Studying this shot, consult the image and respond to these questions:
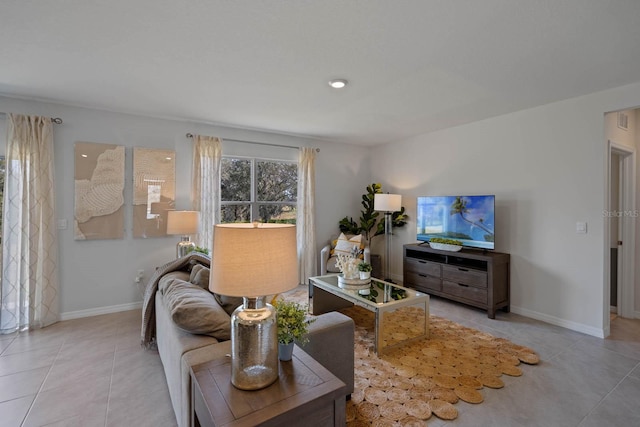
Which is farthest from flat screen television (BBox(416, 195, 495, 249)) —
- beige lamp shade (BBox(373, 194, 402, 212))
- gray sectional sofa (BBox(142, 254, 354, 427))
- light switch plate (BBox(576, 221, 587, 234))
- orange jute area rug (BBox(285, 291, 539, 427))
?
gray sectional sofa (BBox(142, 254, 354, 427))

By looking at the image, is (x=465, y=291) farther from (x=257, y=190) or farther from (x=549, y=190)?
(x=257, y=190)

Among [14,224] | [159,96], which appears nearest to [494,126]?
[159,96]

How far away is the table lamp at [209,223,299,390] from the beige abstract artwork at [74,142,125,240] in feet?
10.7

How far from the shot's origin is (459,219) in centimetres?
406

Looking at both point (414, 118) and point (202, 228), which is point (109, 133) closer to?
point (202, 228)

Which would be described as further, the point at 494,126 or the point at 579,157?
the point at 494,126

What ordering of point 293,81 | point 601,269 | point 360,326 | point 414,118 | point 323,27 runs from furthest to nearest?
1. point 414,118
2. point 360,326
3. point 601,269
4. point 293,81
5. point 323,27

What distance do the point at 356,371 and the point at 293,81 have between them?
2.56 m

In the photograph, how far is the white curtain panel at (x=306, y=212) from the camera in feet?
16.6

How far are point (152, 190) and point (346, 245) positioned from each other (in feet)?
9.35

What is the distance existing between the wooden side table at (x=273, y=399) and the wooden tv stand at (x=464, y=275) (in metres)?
2.92

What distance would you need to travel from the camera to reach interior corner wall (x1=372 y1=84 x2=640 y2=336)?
307 centimetres

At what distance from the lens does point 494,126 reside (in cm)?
391

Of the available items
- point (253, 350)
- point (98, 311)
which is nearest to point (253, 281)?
point (253, 350)
